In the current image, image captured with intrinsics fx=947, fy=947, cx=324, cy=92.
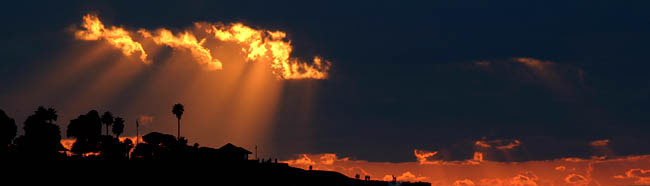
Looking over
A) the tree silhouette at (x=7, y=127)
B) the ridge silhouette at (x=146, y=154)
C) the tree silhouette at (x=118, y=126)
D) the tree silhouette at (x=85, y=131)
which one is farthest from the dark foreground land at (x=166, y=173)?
the tree silhouette at (x=118, y=126)

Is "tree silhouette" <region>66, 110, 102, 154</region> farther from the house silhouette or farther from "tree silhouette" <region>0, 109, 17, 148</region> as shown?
the house silhouette

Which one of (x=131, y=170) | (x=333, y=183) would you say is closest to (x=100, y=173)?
(x=131, y=170)

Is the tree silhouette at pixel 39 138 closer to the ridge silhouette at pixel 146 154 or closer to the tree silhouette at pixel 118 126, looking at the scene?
the ridge silhouette at pixel 146 154

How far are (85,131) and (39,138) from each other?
1422 cm

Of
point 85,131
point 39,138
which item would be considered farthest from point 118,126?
point 39,138

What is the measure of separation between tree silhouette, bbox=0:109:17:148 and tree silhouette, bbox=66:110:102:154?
→ 1422 centimetres

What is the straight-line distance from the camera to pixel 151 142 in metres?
160

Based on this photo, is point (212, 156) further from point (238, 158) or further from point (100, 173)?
point (100, 173)

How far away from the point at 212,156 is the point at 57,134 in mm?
25507

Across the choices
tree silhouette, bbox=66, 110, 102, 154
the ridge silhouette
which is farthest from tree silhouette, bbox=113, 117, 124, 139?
tree silhouette, bbox=66, 110, 102, 154

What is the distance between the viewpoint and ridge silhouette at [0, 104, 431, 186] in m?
138

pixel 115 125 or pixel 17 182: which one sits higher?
pixel 115 125

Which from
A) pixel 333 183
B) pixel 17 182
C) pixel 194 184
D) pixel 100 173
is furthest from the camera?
pixel 333 183

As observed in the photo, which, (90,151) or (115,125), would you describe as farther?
(115,125)
